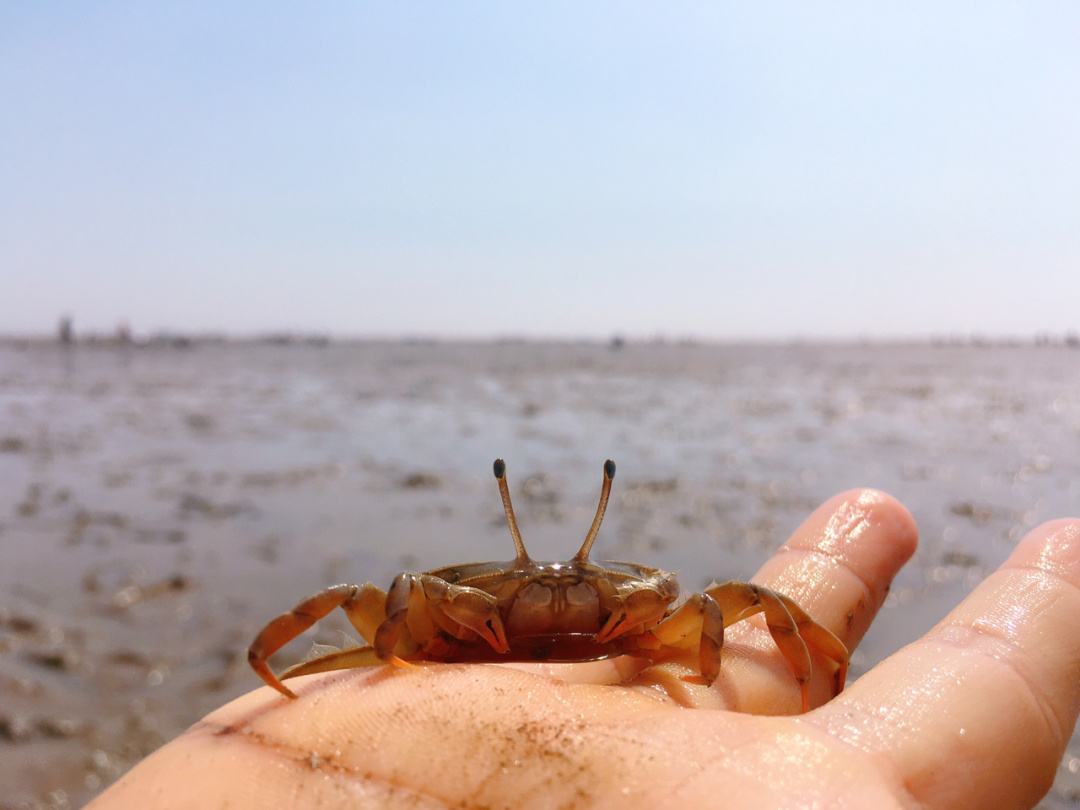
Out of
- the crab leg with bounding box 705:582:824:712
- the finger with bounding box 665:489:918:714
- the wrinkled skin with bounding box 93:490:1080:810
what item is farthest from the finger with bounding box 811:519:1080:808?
the finger with bounding box 665:489:918:714

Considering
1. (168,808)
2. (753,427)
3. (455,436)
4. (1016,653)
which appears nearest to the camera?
(168,808)

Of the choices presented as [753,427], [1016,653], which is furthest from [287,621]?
[753,427]

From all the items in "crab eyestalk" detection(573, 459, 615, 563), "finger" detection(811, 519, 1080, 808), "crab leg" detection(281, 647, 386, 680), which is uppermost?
"crab eyestalk" detection(573, 459, 615, 563)

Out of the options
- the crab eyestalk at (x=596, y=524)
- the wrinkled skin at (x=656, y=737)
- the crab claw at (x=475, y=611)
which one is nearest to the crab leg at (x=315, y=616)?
→ the wrinkled skin at (x=656, y=737)

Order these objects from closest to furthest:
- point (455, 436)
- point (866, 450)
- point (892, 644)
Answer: point (892, 644), point (866, 450), point (455, 436)

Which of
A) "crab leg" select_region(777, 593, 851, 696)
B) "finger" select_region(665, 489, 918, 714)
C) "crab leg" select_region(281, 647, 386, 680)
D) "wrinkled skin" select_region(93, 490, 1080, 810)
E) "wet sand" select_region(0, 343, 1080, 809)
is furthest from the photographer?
"wet sand" select_region(0, 343, 1080, 809)

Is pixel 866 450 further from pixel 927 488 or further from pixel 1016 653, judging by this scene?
pixel 1016 653

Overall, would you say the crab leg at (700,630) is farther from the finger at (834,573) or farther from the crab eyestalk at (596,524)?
the crab eyestalk at (596,524)

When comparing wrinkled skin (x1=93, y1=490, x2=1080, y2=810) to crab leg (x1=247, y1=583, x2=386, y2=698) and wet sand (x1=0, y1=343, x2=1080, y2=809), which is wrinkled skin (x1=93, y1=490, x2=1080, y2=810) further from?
wet sand (x1=0, y1=343, x2=1080, y2=809)
